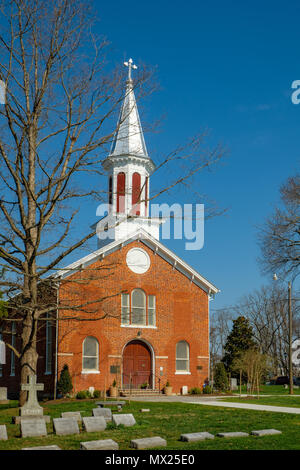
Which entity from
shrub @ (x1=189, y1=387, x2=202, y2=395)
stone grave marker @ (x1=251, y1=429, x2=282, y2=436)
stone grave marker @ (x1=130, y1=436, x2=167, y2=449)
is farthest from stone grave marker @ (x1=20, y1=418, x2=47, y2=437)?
shrub @ (x1=189, y1=387, x2=202, y2=395)

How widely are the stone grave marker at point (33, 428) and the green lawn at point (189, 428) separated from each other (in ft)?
0.67

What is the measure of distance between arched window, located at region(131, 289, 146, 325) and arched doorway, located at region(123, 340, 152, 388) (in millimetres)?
1206

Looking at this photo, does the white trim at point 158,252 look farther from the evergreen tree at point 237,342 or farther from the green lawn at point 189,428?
the evergreen tree at point 237,342

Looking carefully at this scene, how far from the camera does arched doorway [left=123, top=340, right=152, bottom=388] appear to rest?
31953mm

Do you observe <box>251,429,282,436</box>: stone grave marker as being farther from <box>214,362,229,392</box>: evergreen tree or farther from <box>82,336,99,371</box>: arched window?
<box>214,362,229,392</box>: evergreen tree

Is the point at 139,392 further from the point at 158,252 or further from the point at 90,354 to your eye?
the point at 158,252

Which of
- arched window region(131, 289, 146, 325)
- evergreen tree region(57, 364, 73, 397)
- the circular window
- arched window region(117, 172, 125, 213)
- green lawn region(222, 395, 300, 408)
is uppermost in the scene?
arched window region(117, 172, 125, 213)

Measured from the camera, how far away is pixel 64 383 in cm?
2861

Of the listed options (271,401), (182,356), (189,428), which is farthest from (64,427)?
(182,356)

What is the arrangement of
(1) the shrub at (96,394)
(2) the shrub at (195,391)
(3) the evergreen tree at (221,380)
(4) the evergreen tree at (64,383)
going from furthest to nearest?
(3) the evergreen tree at (221,380)
(2) the shrub at (195,391)
(1) the shrub at (96,394)
(4) the evergreen tree at (64,383)

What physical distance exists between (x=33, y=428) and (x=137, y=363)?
63.4ft

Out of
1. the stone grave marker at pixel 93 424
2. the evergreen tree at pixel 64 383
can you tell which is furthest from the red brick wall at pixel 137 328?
the stone grave marker at pixel 93 424

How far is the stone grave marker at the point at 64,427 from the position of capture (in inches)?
521

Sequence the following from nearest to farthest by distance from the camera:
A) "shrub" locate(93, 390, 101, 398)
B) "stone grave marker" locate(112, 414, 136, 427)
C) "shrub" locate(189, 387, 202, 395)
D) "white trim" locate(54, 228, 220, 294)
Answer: "stone grave marker" locate(112, 414, 136, 427), "shrub" locate(93, 390, 101, 398), "white trim" locate(54, 228, 220, 294), "shrub" locate(189, 387, 202, 395)
